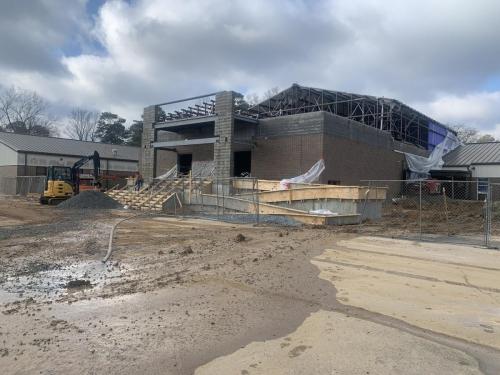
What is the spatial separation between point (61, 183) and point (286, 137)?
52.7ft

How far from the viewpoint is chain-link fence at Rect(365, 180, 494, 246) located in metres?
14.4

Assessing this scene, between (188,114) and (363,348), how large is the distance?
27.6 metres

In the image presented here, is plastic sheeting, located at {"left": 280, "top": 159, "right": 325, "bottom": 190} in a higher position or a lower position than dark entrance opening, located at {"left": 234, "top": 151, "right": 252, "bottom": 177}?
lower

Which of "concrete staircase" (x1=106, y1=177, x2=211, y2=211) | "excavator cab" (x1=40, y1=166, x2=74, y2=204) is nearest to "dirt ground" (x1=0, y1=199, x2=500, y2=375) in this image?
"concrete staircase" (x1=106, y1=177, x2=211, y2=211)

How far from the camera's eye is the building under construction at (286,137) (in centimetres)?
2620

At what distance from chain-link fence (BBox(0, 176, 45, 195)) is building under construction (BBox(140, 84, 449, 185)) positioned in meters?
Result: 15.3

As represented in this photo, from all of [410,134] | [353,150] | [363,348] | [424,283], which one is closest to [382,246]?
[424,283]

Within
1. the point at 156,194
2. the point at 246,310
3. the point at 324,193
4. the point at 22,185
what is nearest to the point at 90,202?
the point at 156,194

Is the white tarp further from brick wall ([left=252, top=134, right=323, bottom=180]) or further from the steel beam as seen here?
the steel beam

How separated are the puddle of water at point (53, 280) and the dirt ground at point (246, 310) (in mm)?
32

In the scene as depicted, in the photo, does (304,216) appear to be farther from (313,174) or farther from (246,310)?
(246,310)

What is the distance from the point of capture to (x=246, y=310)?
628 cm

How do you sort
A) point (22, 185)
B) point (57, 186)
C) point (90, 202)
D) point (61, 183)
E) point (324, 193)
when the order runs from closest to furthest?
point (324, 193)
point (90, 202)
point (57, 186)
point (61, 183)
point (22, 185)

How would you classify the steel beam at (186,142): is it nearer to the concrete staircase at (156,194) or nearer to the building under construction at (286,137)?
the building under construction at (286,137)
